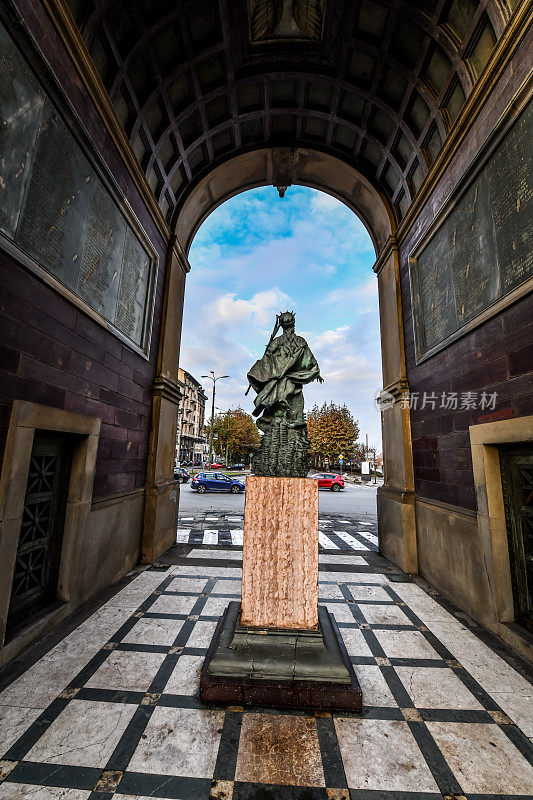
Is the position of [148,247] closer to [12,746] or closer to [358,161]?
[358,161]

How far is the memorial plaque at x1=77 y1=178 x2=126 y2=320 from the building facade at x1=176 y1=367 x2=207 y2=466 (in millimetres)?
43542

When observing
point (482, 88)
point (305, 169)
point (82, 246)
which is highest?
point (305, 169)

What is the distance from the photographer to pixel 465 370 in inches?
194

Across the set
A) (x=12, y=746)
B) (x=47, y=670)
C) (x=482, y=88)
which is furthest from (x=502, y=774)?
(x=482, y=88)

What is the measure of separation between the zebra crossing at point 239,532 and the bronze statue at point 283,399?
15.1 ft

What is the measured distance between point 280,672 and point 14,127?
18.8 ft

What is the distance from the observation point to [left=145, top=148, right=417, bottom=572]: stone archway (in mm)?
6625

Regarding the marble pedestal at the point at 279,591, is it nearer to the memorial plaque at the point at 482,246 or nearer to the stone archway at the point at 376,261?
the memorial plaque at the point at 482,246

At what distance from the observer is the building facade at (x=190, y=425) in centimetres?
5103

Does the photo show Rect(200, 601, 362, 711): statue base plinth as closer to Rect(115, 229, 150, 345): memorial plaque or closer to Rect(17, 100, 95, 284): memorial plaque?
Rect(17, 100, 95, 284): memorial plaque

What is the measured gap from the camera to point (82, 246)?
451 cm

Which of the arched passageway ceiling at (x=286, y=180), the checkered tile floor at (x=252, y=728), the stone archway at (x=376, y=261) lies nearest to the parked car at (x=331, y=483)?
the stone archway at (x=376, y=261)

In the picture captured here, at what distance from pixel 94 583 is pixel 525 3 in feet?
29.7

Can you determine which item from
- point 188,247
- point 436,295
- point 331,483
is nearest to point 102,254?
point 188,247
